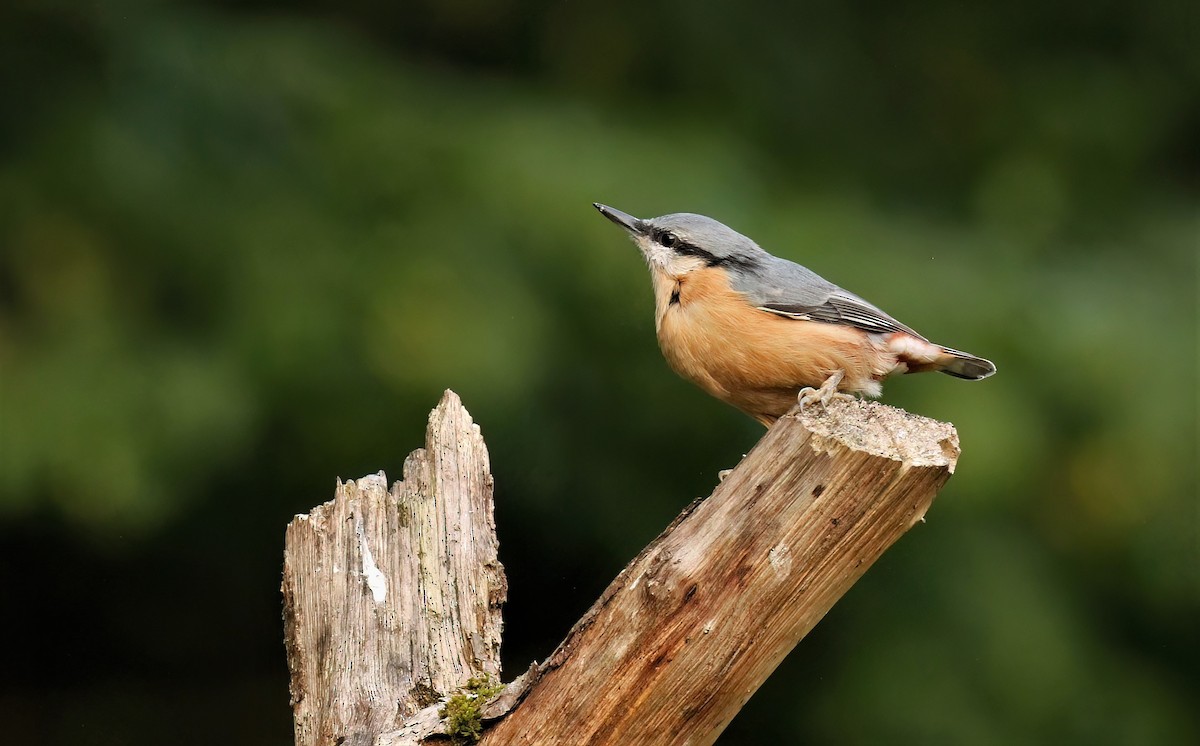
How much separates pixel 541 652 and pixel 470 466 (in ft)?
8.39

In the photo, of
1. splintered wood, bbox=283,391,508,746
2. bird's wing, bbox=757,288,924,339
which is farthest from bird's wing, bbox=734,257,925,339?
splintered wood, bbox=283,391,508,746

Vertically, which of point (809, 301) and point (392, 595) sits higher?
point (809, 301)

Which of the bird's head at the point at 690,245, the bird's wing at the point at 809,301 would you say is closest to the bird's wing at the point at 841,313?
the bird's wing at the point at 809,301

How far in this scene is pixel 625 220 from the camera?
13.8ft

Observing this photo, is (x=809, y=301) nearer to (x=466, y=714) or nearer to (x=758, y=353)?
(x=758, y=353)

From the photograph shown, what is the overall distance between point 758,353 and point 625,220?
979mm

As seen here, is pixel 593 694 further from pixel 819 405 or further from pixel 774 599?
pixel 819 405

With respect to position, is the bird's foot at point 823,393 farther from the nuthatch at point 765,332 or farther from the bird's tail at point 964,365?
the bird's tail at point 964,365

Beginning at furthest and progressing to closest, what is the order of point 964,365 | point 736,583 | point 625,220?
point 625,220 < point 964,365 < point 736,583

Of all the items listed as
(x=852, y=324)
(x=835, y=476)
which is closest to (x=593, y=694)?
(x=835, y=476)

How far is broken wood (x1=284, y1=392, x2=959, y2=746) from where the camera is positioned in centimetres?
244

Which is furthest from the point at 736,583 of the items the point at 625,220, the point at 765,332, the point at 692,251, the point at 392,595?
the point at 625,220

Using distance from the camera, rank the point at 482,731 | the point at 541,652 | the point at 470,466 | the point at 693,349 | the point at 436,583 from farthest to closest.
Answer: the point at 541,652 → the point at 693,349 → the point at 470,466 → the point at 436,583 → the point at 482,731

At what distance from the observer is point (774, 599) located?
2.46 m
